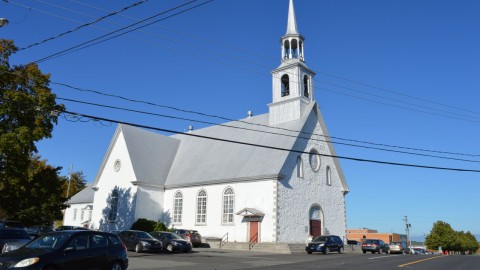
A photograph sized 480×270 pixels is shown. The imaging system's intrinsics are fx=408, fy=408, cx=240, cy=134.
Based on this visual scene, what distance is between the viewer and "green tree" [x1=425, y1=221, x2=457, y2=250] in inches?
3226

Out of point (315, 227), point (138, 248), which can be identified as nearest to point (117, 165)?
point (138, 248)

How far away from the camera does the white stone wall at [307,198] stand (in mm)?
31547

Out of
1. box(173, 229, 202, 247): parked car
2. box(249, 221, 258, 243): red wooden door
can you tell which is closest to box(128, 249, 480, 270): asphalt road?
box(173, 229, 202, 247): parked car

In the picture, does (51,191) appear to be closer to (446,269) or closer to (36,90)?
(36,90)

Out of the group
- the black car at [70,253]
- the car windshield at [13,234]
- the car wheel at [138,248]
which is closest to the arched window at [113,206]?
the car wheel at [138,248]

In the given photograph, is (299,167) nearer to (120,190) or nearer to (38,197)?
(120,190)

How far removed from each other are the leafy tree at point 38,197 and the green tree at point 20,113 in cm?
687

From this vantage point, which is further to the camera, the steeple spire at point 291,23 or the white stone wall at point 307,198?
the steeple spire at point 291,23

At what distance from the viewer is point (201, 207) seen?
3616cm

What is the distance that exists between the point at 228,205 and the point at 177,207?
644 centimetres

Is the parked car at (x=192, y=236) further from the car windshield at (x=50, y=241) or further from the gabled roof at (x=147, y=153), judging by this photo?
the car windshield at (x=50, y=241)

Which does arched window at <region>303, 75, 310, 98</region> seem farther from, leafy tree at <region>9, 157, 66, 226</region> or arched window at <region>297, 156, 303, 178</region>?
leafy tree at <region>9, 157, 66, 226</region>

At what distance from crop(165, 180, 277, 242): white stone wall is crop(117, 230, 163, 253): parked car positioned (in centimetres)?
925

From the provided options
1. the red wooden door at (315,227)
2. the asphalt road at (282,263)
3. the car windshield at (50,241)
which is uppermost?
the red wooden door at (315,227)
